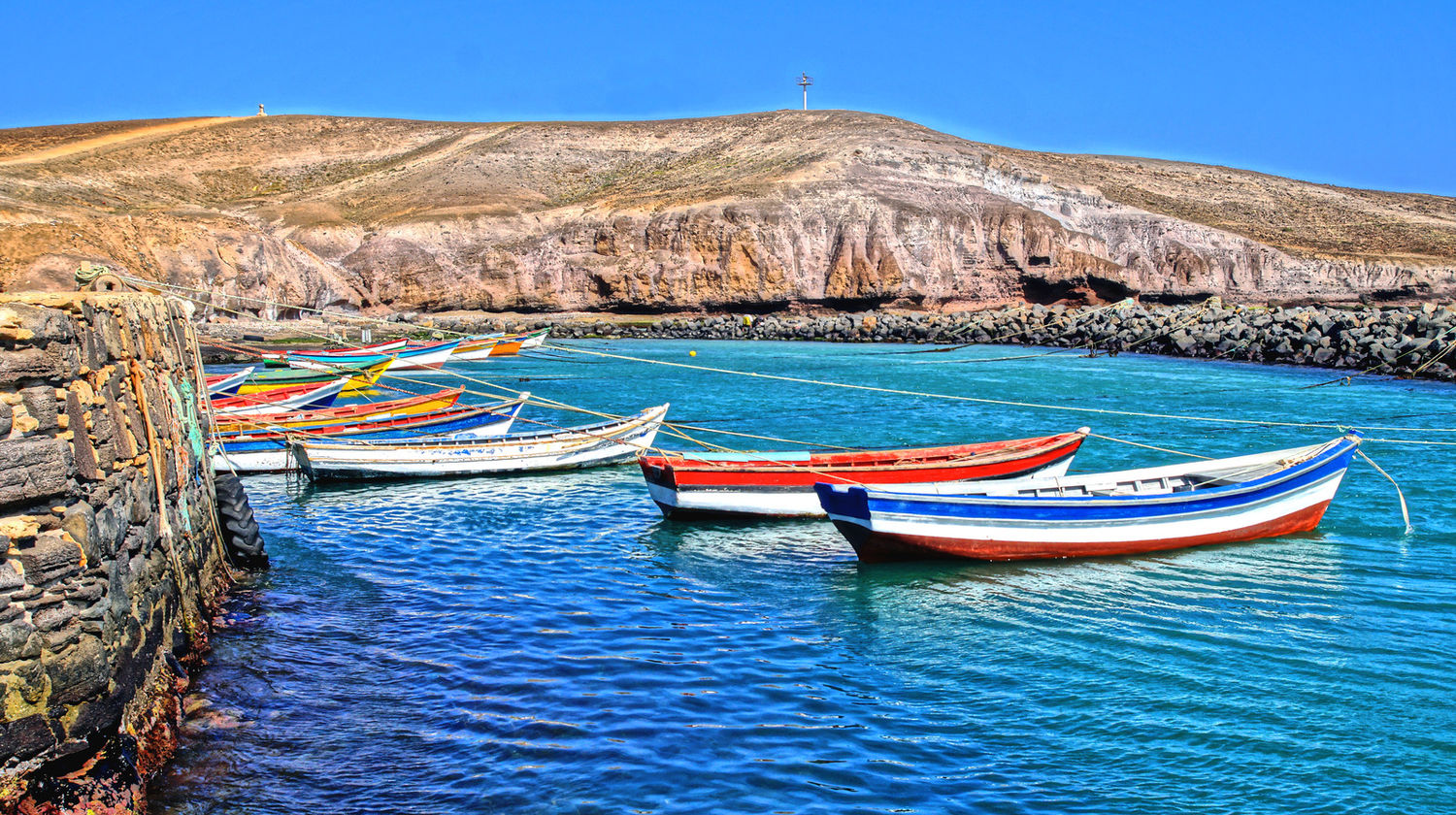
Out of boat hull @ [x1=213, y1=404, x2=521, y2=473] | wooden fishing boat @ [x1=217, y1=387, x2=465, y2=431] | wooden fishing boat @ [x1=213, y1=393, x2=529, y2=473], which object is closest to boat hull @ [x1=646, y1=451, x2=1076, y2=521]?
wooden fishing boat @ [x1=213, y1=393, x2=529, y2=473]

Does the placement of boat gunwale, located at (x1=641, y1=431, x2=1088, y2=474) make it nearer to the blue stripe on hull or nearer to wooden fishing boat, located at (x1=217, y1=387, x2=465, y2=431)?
the blue stripe on hull

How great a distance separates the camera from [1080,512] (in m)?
13.4

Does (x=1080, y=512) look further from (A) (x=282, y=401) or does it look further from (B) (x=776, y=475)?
(A) (x=282, y=401)

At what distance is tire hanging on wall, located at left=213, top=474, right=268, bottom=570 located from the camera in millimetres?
12180

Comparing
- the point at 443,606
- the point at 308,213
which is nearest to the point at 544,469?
the point at 443,606

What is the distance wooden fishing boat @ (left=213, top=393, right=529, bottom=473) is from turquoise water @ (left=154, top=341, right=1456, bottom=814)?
7.80 ft

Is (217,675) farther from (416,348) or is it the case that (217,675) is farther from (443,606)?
(416,348)

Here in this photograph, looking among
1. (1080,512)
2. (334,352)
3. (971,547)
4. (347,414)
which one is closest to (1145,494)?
(1080,512)

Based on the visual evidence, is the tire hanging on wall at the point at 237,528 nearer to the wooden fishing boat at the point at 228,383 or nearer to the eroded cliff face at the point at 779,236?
the wooden fishing boat at the point at 228,383

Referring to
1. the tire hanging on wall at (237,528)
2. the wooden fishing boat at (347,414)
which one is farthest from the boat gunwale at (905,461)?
the wooden fishing boat at (347,414)

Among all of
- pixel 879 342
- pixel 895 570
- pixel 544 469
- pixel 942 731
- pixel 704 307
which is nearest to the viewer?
pixel 942 731

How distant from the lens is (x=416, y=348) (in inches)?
1631

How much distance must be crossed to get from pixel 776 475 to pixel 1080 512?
446 cm

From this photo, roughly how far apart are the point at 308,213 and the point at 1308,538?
3097 inches
